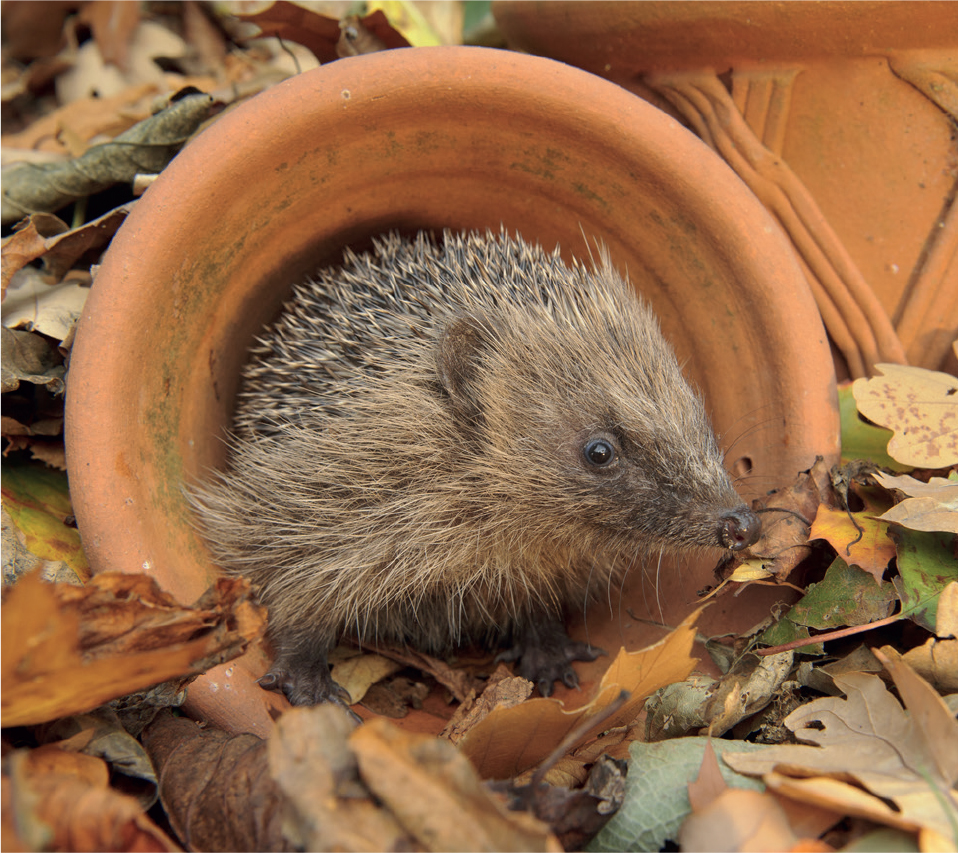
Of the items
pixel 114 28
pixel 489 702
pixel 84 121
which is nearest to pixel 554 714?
pixel 489 702

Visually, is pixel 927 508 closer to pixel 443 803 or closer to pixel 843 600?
pixel 843 600

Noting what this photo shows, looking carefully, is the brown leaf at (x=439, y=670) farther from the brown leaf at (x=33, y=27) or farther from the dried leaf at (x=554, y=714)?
the brown leaf at (x=33, y=27)

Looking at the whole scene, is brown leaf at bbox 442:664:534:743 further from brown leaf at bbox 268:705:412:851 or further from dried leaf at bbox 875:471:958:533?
dried leaf at bbox 875:471:958:533

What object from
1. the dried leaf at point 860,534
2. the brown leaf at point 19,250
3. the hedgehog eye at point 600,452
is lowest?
the dried leaf at point 860,534

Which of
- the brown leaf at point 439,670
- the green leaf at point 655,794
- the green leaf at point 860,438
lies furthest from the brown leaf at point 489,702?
the green leaf at point 860,438

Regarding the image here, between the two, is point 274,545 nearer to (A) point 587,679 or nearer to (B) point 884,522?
(A) point 587,679

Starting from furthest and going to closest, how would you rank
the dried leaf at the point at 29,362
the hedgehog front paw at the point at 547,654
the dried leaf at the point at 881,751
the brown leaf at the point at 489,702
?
the hedgehog front paw at the point at 547,654 < the dried leaf at the point at 29,362 < the brown leaf at the point at 489,702 < the dried leaf at the point at 881,751

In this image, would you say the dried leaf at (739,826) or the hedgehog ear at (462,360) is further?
the hedgehog ear at (462,360)

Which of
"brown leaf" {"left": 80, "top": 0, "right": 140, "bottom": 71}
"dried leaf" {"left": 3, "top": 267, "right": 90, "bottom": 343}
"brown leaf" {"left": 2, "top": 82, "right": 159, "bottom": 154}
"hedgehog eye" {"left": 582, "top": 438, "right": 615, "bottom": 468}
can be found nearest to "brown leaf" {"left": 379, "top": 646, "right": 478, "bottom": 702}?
"hedgehog eye" {"left": 582, "top": 438, "right": 615, "bottom": 468}
